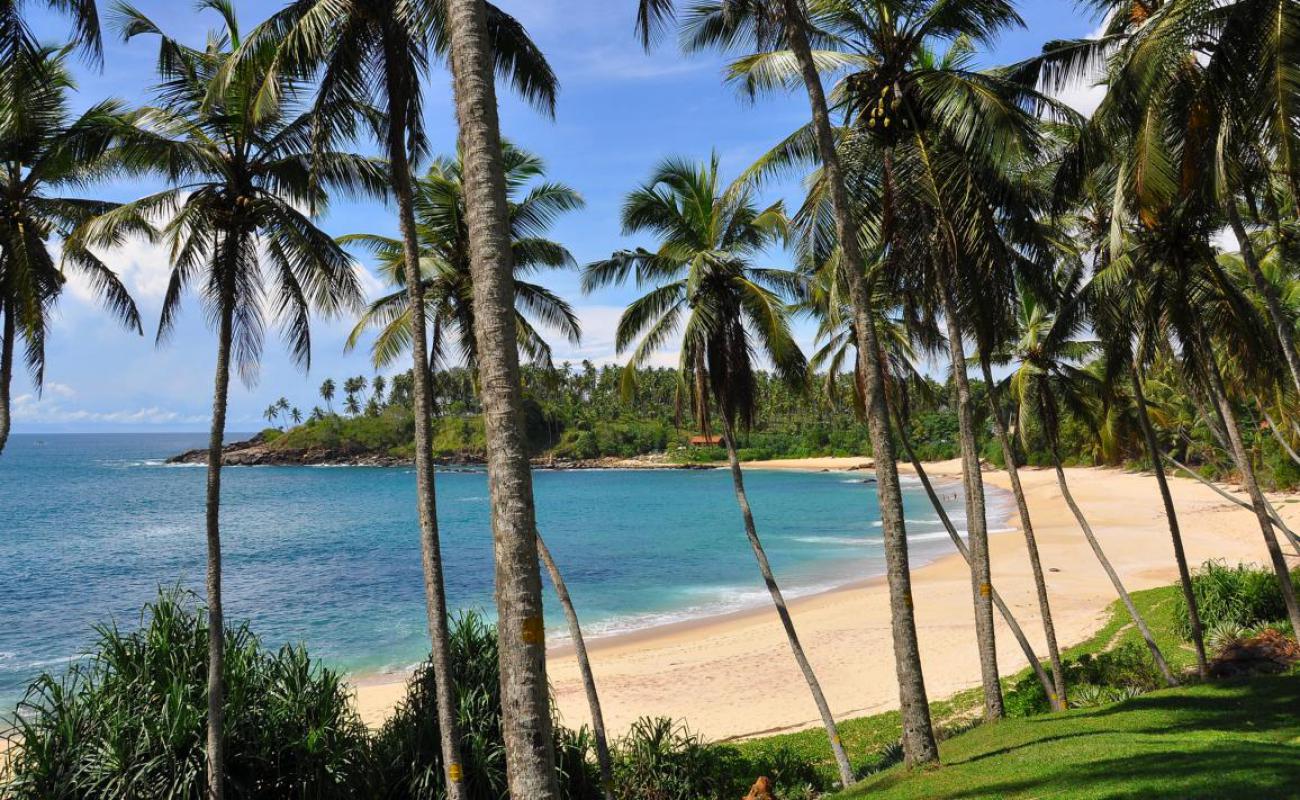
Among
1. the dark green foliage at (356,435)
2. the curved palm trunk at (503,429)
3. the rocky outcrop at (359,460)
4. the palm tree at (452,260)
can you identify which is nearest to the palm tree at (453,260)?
the palm tree at (452,260)

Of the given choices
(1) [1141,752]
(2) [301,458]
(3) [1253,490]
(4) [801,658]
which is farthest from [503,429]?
(2) [301,458]


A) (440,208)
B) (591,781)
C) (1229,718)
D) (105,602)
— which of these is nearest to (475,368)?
(440,208)

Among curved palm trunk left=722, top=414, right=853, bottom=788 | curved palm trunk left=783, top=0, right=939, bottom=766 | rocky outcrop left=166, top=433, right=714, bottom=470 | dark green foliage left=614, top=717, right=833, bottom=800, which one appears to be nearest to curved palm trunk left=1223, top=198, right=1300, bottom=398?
curved palm trunk left=783, top=0, right=939, bottom=766

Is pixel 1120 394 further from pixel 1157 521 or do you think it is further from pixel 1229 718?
pixel 1157 521

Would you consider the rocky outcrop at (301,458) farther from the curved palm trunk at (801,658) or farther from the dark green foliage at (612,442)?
the curved palm trunk at (801,658)

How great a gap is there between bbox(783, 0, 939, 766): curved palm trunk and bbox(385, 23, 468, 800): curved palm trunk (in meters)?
4.24

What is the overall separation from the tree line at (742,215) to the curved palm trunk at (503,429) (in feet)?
0.06

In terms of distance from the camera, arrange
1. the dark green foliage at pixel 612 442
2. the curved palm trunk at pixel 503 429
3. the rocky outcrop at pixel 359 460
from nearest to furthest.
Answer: the curved palm trunk at pixel 503 429 → the rocky outcrop at pixel 359 460 → the dark green foliage at pixel 612 442

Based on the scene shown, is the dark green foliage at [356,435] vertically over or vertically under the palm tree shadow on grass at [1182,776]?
over

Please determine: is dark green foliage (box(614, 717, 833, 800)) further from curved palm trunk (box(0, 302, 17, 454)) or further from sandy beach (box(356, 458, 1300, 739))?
curved palm trunk (box(0, 302, 17, 454))

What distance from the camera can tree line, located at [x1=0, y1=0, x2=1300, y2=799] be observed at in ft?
21.5

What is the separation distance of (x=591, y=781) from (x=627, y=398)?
21.5ft

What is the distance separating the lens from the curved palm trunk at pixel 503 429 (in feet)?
13.6

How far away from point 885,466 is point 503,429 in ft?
14.8
